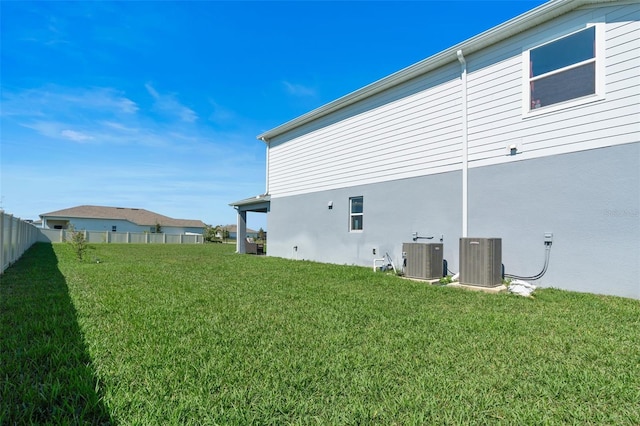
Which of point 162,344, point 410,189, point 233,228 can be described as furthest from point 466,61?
point 233,228

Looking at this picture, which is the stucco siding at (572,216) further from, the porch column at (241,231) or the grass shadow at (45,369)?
the porch column at (241,231)

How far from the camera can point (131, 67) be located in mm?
9820

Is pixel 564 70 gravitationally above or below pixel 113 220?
above

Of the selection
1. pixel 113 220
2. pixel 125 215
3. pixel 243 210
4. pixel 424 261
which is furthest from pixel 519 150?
pixel 125 215

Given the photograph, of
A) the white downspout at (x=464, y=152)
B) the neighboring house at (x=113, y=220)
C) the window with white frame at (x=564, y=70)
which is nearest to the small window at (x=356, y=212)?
the white downspout at (x=464, y=152)

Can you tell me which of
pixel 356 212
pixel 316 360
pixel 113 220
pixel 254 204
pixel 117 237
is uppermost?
pixel 254 204

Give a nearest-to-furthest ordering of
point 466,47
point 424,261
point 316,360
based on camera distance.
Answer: point 316,360 < point 424,261 < point 466,47

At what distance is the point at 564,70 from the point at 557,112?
89 cm

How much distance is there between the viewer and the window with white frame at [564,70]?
19.8 feet

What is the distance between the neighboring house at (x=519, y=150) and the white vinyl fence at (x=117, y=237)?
22.0 m

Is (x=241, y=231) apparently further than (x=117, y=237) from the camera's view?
No

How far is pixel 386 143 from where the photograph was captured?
9.83 m

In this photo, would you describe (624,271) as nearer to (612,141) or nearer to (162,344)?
(612,141)

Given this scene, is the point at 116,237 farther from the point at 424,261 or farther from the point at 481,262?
the point at 481,262
